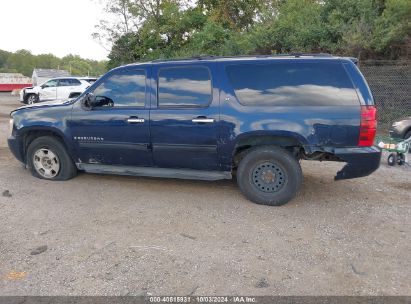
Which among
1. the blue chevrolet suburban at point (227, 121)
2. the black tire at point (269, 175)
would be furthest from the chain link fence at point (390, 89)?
the black tire at point (269, 175)

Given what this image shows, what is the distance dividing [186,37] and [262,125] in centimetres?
1880

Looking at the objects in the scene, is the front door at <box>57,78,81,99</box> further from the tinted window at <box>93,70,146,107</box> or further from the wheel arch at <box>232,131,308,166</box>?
the wheel arch at <box>232,131,308,166</box>

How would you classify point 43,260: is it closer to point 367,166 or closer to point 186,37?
point 367,166

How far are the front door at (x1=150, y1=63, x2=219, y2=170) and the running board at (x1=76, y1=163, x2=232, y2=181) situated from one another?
0.28 ft

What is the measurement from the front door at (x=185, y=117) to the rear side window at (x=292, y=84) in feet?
1.30

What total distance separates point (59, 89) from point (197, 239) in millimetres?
18307

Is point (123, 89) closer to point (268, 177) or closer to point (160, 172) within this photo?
point (160, 172)

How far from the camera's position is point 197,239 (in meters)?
3.77

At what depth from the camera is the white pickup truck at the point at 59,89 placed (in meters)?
19.5

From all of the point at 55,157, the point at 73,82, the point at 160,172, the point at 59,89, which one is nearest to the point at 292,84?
the point at 160,172

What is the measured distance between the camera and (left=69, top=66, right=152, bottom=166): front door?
16.2 feet

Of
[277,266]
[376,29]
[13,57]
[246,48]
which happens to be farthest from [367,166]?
[13,57]

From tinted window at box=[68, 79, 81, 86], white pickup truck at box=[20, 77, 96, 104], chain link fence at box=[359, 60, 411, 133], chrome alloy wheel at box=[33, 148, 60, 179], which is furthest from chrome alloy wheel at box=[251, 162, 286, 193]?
tinted window at box=[68, 79, 81, 86]

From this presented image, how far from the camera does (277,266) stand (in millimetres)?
3260
